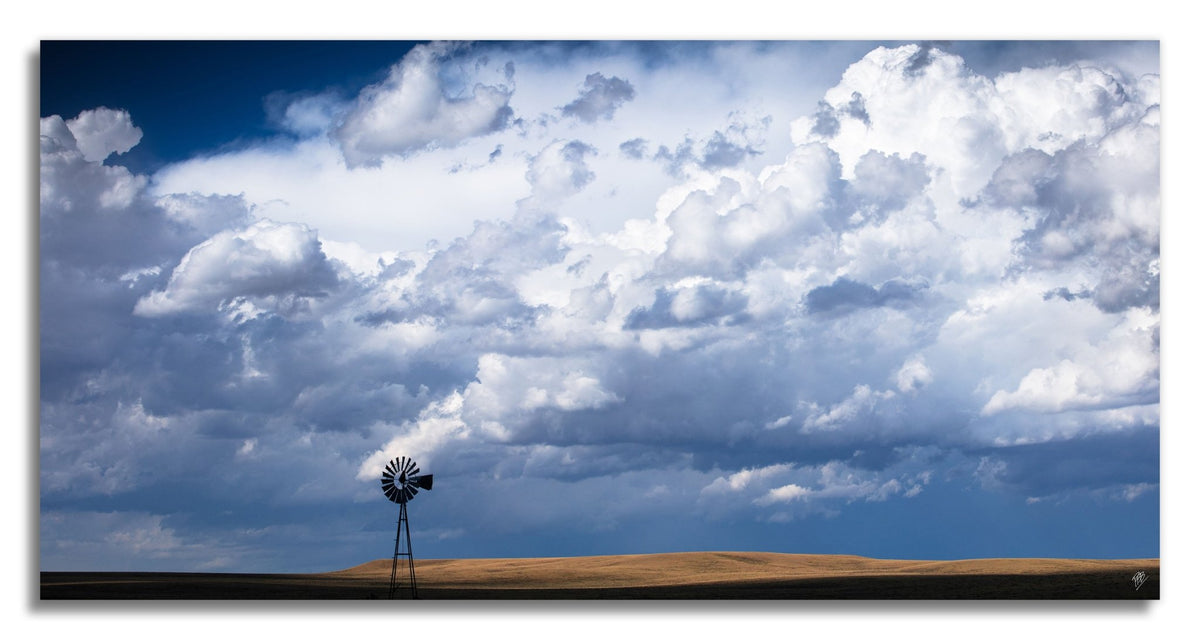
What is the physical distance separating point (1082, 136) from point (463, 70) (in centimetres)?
770

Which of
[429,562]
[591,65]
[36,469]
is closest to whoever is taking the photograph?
[36,469]

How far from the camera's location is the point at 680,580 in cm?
1672

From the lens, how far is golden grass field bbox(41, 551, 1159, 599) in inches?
562

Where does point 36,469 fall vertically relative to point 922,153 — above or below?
below

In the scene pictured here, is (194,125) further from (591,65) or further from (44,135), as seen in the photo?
(591,65)

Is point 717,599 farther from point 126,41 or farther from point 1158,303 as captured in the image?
point 126,41

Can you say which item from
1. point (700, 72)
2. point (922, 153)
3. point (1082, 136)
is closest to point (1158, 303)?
point (1082, 136)

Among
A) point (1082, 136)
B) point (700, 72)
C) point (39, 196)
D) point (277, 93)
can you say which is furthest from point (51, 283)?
point (1082, 136)

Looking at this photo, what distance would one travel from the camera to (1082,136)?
14.8m

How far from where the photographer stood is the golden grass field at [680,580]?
14266mm

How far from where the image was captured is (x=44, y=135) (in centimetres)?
1434

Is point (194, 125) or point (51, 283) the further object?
point (194, 125)

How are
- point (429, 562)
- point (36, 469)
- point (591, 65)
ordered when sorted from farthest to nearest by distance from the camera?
1. point (429, 562)
2. point (591, 65)
3. point (36, 469)

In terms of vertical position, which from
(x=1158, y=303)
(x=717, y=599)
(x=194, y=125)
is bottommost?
(x=717, y=599)
